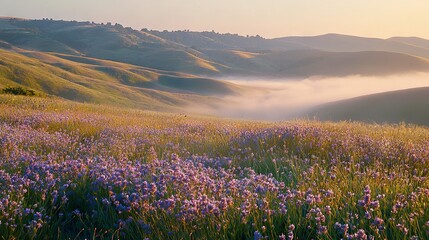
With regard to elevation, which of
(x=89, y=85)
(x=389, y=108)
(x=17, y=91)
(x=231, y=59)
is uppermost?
(x=231, y=59)

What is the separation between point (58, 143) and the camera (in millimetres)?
6992

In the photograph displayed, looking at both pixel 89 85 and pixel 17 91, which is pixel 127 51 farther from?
pixel 17 91

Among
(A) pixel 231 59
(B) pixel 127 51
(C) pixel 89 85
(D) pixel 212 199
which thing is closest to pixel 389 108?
(D) pixel 212 199

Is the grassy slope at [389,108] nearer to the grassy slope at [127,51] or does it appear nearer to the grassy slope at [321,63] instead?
the grassy slope at [321,63]

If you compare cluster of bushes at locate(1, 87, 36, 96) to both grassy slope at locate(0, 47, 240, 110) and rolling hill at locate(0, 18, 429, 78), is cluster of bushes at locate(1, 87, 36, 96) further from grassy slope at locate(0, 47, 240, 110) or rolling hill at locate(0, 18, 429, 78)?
rolling hill at locate(0, 18, 429, 78)

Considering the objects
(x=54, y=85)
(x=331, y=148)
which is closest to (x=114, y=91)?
(x=54, y=85)

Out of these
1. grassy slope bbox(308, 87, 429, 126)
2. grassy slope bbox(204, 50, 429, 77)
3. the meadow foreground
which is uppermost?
grassy slope bbox(204, 50, 429, 77)

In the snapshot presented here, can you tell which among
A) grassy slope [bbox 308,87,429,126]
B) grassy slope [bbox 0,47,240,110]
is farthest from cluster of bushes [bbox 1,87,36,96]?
grassy slope [bbox 308,87,429,126]

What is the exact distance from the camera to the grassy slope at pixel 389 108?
78.8 ft

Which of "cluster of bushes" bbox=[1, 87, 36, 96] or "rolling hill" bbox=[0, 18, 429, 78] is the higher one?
"rolling hill" bbox=[0, 18, 429, 78]

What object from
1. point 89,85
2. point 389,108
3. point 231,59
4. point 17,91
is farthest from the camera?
point 231,59

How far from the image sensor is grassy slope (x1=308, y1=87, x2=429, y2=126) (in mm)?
24016

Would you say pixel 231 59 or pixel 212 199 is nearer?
pixel 212 199

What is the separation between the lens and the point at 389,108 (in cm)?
2588
